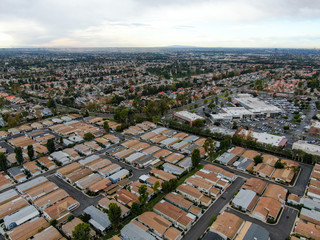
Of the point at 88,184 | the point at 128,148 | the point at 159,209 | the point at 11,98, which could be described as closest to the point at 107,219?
the point at 159,209

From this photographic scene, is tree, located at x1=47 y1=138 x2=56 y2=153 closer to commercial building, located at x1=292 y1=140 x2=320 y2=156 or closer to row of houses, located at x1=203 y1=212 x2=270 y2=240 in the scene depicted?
row of houses, located at x1=203 y1=212 x2=270 y2=240

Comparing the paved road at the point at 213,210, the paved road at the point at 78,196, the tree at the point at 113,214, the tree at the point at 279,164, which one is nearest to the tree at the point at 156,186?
the tree at the point at 113,214

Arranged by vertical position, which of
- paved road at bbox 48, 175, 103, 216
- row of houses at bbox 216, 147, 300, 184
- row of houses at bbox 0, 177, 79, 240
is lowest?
paved road at bbox 48, 175, 103, 216

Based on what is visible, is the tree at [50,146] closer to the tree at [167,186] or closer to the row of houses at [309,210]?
the tree at [167,186]

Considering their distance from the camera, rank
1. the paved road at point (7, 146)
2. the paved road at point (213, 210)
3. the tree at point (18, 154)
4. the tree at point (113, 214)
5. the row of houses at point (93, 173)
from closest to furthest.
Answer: the tree at point (113, 214), the paved road at point (213, 210), the row of houses at point (93, 173), the tree at point (18, 154), the paved road at point (7, 146)

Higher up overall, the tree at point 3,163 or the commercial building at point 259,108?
the commercial building at point 259,108

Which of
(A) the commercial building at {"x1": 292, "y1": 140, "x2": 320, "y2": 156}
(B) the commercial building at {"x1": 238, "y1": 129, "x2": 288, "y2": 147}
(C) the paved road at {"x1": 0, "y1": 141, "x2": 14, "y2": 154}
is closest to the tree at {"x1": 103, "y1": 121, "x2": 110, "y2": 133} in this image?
(C) the paved road at {"x1": 0, "y1": 141, "x2": 14, "y2": 154}

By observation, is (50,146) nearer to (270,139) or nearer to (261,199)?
(261,199)
